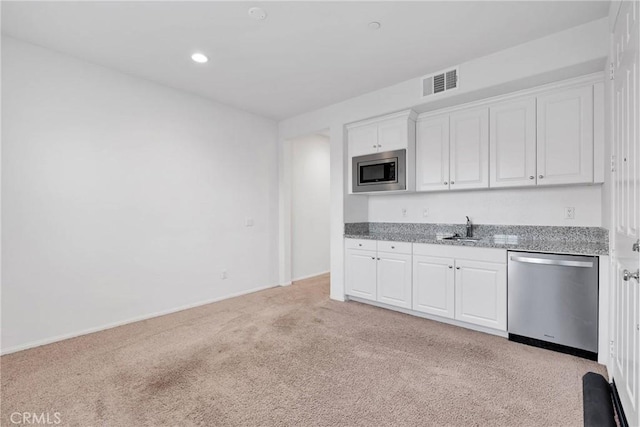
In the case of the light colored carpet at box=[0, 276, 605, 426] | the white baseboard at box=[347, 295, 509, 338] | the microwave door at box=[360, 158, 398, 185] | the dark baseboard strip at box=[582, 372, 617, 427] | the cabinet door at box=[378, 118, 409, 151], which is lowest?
the light colored carpet at box=[0, 276, 605, 426]

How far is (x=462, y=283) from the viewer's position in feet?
9.88

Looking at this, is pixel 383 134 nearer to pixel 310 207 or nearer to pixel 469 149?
pixel 469 149

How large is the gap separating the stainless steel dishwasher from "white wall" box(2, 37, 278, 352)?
3.33m

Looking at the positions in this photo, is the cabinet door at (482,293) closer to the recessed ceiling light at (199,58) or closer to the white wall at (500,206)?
the white wall at (500,206)

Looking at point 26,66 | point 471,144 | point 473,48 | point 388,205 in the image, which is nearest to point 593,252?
point 471,144

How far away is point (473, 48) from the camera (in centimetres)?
275

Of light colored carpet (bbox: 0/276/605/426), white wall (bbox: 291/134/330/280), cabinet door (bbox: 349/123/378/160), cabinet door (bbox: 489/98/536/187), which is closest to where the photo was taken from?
light colored carpet (bbox: 0/276/605/426)

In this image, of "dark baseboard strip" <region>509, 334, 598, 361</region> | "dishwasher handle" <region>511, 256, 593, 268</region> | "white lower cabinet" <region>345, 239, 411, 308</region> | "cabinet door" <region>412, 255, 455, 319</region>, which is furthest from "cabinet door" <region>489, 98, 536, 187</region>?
"dark baseboard strip" <region>509, 334, 598, 361</region>

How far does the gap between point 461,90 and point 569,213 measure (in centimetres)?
161

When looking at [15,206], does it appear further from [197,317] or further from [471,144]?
[471,144]

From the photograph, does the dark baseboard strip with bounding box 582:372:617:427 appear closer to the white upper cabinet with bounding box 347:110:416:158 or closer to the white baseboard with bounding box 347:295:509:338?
the white baseboard with bounding box 347:295:509:338

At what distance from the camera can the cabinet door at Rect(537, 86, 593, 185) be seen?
8.63 feet

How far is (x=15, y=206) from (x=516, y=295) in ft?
14.5

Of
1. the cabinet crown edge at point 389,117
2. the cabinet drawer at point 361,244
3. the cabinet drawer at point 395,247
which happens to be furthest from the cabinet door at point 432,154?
the cabinet drawer at point 361,244
